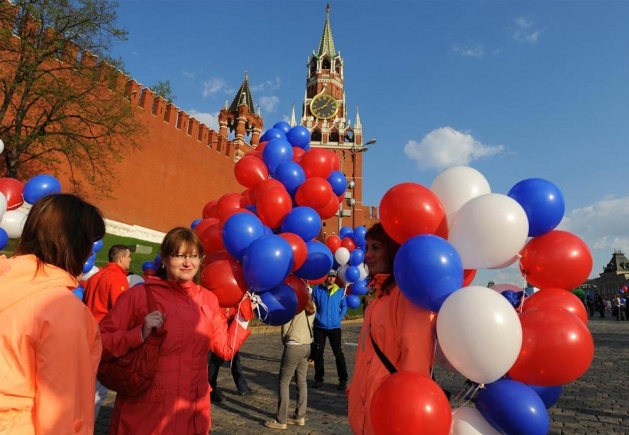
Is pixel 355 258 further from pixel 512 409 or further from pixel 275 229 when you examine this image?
pixel 512 409

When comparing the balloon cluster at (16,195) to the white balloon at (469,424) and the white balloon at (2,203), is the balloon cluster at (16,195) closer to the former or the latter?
the white balloon at (2,203)

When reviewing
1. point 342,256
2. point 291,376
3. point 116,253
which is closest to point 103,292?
point 116,253

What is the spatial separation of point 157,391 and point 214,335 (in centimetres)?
44

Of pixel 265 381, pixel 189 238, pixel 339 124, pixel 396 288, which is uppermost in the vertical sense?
pixel 339 124

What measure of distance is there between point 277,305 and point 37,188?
13.9 ft

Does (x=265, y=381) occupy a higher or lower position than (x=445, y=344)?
lower

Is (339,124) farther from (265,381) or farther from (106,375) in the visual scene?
(106,375)

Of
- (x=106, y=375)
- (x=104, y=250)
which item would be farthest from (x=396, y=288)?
(x=104, y=250)

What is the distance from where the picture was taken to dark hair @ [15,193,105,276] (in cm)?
127

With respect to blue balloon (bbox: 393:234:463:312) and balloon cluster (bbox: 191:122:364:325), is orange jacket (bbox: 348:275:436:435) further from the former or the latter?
balloon cluster (bbox: 191:122:364:325)

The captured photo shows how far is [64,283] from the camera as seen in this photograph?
1.24 m

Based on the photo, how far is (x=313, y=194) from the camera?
4332 millimetres

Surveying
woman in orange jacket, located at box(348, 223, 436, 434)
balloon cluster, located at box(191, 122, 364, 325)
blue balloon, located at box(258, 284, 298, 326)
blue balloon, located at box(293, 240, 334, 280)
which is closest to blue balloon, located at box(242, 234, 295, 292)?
balloon cluster, located at box(191, 122, 364, 325)

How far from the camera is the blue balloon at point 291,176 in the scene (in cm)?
445
